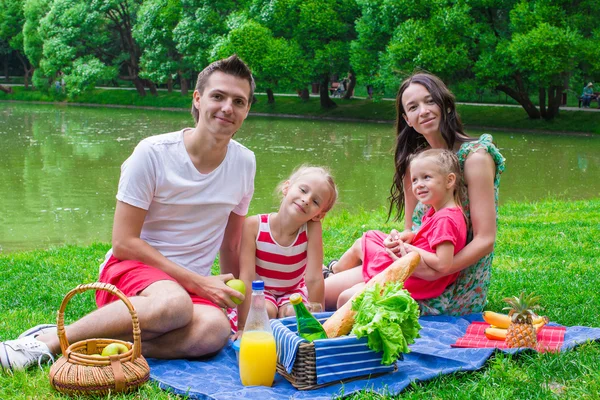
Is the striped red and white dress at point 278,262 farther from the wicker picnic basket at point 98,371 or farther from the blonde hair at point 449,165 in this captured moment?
the wicker picnic basket at point 98,371

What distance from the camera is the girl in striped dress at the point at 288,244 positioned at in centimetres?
375

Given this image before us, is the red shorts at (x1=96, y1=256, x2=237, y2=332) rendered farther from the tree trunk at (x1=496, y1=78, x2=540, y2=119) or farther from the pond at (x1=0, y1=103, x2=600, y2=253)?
the tree trunk at (x1=496, y1=78, x2=540, y2=119)

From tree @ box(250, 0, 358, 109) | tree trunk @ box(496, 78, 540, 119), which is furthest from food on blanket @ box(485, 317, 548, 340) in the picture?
tree @ box(250, 0, 358, 109)

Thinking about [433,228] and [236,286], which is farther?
[433,228]

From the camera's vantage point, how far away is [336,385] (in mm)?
2936

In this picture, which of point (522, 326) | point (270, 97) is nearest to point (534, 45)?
point (270, 97)

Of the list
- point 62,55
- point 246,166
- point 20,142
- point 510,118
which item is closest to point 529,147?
point 510,118

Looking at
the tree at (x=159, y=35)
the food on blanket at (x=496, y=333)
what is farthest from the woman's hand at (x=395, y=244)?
the tree at (x=159, y=35)

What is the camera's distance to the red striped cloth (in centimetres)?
330

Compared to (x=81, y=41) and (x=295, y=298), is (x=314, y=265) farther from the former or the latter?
(x=81, y=41)

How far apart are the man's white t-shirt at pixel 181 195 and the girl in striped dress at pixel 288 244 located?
0.19 m

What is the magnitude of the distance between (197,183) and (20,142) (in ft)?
51.4

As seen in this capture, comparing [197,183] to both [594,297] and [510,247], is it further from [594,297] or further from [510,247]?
[510,247]

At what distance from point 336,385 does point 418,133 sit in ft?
6.08
